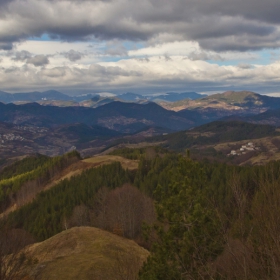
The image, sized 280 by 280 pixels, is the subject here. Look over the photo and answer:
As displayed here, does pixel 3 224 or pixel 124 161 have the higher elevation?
pixel 3 224

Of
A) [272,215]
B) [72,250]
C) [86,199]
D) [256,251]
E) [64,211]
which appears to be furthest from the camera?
[86,199]

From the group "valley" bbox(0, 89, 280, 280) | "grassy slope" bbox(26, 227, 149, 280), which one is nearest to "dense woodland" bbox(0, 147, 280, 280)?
"valley" bbox(0, 89, 280, 280)

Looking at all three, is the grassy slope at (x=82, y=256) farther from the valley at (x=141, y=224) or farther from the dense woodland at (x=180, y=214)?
the dense woodland at (x=180, y=214)

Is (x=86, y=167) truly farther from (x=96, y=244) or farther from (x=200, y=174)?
(x=200, y=174)

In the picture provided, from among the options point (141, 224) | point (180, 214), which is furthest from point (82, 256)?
point (180, 214)

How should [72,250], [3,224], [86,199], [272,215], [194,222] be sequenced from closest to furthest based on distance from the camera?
1. [272,215]
2. [194,222]
3. [3,224]
4. [72,250]
5. [86,199]

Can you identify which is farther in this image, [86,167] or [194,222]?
[86,167]

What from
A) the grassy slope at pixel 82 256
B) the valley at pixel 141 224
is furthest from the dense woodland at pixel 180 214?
the grassy slope at pixel 82 256

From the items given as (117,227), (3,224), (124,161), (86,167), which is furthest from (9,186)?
(3,224)
